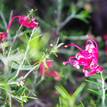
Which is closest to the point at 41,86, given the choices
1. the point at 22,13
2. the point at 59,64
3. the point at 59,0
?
the point at 59,64

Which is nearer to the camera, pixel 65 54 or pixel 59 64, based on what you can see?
pixel 59 64

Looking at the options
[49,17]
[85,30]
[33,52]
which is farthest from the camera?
[85,30]

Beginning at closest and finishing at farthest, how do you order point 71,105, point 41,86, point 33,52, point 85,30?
point 71,105 → point 33,52 → point 41,86 → point 85,30

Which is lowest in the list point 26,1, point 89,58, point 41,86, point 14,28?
point 41,86

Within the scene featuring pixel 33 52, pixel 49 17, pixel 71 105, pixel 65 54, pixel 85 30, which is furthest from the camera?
pixel 85 30

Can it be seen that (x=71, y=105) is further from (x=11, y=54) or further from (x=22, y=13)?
(x=22, y=13)

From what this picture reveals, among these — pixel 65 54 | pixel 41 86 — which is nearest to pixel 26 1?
pixel 65 54

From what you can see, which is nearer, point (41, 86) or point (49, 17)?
point (41, 86)

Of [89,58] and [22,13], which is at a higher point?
[22,13]

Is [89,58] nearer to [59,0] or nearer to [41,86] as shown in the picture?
[41,86]
